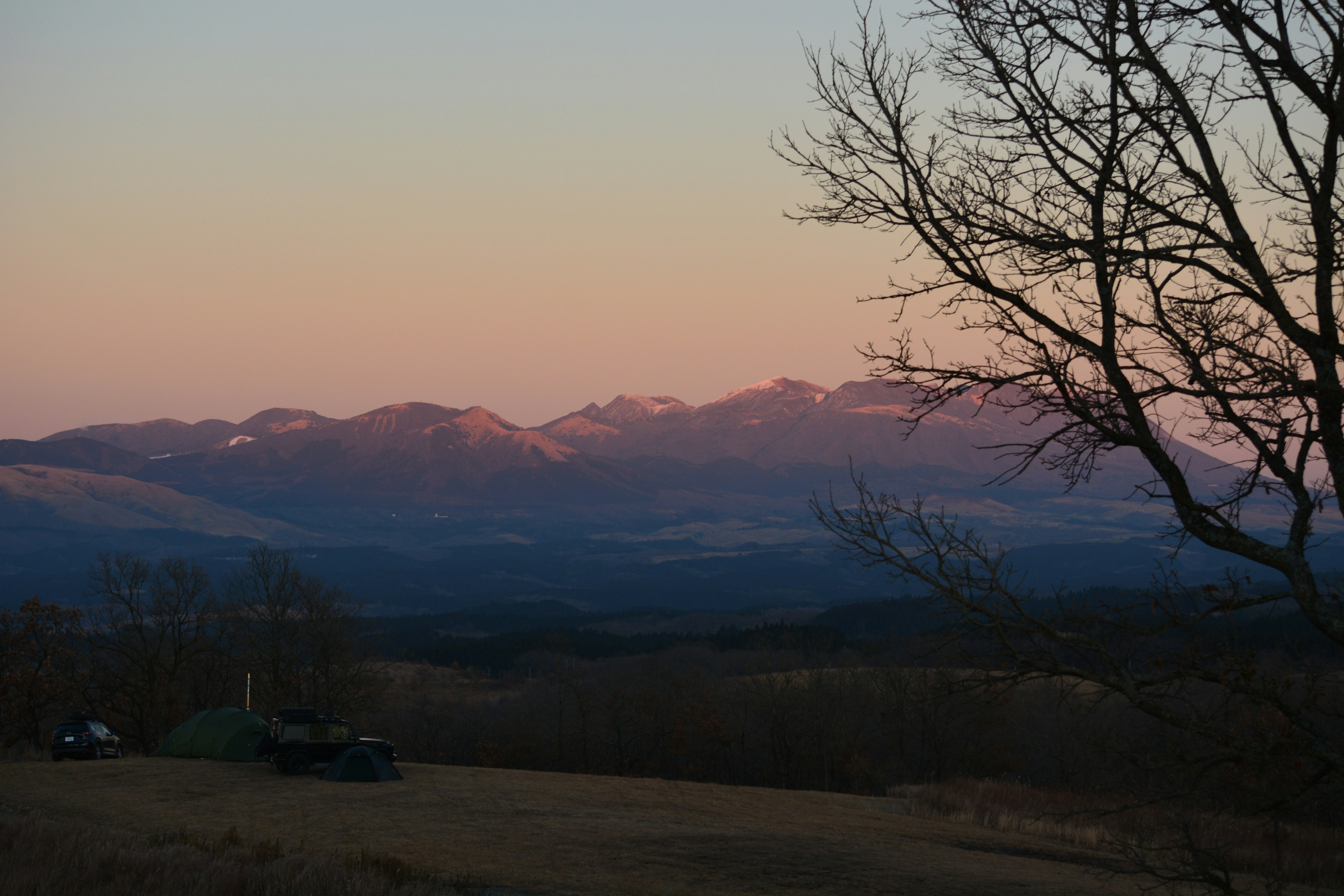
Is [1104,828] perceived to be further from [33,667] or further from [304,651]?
[304,651]

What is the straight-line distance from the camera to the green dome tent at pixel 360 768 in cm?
3547

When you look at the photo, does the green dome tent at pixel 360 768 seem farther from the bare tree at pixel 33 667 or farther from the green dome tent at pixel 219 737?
the bare tree at pixel 33 667

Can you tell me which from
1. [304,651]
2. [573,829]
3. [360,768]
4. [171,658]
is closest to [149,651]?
[171,658]

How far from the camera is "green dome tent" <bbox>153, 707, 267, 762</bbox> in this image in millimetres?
40594

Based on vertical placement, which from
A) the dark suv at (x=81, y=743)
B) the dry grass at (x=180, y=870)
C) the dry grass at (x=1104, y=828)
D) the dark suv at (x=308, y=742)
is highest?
the dry grass at (x=180, y=870)

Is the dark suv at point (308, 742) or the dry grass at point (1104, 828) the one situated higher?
the dark suv at point (308, 742)

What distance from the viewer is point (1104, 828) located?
835 inches

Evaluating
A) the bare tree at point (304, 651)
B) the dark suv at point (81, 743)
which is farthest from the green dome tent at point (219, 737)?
the bare tree at point (304, 651)

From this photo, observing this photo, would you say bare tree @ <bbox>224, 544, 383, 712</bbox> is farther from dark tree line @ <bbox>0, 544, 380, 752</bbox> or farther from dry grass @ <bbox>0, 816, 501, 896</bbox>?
dry grass @ <bbox>0, 816, 501, 896</bbox>

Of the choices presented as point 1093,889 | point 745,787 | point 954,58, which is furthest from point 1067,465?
point 745,787

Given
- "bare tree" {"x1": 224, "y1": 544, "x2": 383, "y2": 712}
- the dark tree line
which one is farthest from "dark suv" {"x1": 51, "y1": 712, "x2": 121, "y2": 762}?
"bare tree" {"x1": 224, "y1": 544, "x2": 383, "y2": 712}

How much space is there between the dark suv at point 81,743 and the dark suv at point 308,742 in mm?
8284

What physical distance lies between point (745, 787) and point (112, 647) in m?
47.9

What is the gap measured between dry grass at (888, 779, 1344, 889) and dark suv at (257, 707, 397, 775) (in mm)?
21209
